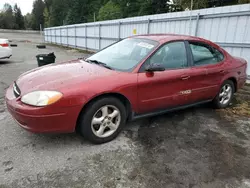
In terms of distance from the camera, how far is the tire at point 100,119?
2.65m

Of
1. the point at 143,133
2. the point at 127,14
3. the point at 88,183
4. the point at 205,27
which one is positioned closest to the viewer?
the point at 88,183

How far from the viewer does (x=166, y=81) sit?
323 cm

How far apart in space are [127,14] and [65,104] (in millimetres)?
44665

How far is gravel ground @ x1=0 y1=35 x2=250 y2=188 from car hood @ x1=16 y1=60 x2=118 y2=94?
80 cm

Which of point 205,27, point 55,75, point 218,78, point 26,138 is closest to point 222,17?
point 205,27

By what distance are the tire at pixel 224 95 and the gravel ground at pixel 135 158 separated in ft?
2.50

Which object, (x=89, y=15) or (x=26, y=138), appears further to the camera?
(x=89, y=15)

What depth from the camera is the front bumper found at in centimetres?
239

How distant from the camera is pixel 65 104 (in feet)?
8.05

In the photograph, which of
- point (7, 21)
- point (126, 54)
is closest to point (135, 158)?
point (126, 54)

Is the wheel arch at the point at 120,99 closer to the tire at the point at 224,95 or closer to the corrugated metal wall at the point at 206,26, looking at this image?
the tire at the point at 224,95

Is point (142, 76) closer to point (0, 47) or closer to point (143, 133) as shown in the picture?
point (143, 133)

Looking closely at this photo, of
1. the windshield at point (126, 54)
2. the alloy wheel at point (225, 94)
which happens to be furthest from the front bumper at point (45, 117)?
the alloy wheel at point (225, 94)

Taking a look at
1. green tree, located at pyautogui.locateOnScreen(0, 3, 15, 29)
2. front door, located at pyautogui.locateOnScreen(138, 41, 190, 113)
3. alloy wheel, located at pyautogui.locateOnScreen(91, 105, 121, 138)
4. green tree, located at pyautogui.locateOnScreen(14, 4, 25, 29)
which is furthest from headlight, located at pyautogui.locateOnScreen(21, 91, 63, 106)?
green tree, located at pyautogui.locateOnScreen(14, 4, 25, 29)
